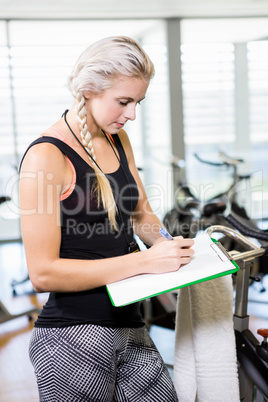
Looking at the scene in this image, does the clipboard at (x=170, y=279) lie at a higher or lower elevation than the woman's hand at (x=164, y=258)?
lower

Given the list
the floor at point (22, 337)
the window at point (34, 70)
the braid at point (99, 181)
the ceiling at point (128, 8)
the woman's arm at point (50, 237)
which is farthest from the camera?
the window at point (34, 70)

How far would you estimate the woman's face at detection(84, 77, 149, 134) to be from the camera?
0.98m

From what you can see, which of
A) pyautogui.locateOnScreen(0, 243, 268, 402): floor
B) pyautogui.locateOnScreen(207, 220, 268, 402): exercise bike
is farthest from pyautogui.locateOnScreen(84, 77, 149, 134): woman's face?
pyautogui.locateOnScreen(0, 243, 268, 402): floor

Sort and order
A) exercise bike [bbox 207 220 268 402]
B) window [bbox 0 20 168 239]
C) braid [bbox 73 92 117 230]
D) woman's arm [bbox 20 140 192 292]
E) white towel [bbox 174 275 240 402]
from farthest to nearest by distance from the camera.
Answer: window [bbox 0 20 168 239]
exercise bike [bbox 207 220 268 402]
white towel [bbox 174 275 240 402]
braid [bbox 73 92 117 230]
woman's arm [bbox 20 140 192 292]

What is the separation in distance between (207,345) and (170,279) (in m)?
0.40

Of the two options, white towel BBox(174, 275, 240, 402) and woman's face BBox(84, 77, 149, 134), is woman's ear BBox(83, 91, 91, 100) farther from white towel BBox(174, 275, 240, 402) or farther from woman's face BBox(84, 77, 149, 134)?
white towel BBox(174, 275, 240, 402)

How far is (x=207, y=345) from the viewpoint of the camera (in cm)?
123

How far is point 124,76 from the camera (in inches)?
38.2

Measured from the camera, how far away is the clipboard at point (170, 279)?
0.89 meters

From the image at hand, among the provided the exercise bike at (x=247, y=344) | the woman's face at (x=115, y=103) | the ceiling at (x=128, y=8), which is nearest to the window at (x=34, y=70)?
the ceiling at (x=128, y=8)

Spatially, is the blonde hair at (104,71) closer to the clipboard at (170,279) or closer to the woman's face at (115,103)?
the woman's face at (115,103)

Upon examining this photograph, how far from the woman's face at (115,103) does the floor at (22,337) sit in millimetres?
Result: 1638

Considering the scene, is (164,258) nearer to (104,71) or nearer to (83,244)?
(83,244)

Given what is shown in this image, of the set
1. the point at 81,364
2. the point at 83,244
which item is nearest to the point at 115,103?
the point at 83,244
